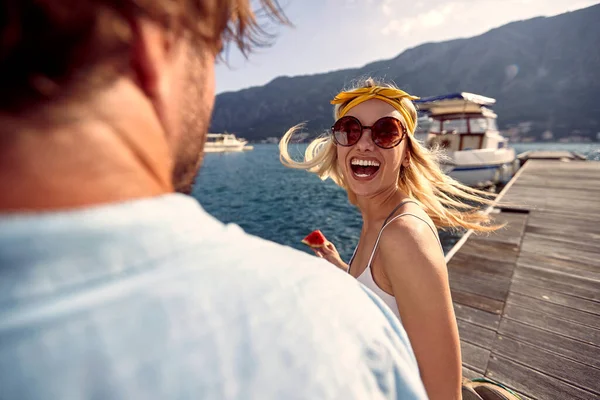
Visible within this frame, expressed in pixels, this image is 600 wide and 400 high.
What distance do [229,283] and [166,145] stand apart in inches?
12.5

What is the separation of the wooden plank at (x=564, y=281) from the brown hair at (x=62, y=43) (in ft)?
19.9

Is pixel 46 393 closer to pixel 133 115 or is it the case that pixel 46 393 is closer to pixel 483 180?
pixel 133 115

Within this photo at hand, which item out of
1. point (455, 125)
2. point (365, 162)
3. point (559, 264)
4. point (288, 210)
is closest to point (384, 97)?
point (365, 162)

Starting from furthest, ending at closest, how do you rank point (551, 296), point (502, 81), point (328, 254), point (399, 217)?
point (502, 81), point (551, 296), point (328, 254), point (399, 217)

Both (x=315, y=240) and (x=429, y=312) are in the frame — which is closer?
(x=429, y=312)

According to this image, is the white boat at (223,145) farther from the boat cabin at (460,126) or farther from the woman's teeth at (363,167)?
the woman's teeth at (363,167)

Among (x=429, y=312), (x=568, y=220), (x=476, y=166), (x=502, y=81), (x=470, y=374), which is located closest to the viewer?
(x=429, y=312)

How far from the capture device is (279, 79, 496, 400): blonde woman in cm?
154

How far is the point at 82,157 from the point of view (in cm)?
43

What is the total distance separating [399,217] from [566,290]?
178 inches

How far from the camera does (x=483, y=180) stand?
18219 millimetres

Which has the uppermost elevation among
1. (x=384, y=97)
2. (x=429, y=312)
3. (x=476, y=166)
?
(x=384, y=97)

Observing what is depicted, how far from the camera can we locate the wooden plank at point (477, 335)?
11.3 feet

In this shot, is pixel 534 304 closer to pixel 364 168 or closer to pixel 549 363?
pixel 549 363
